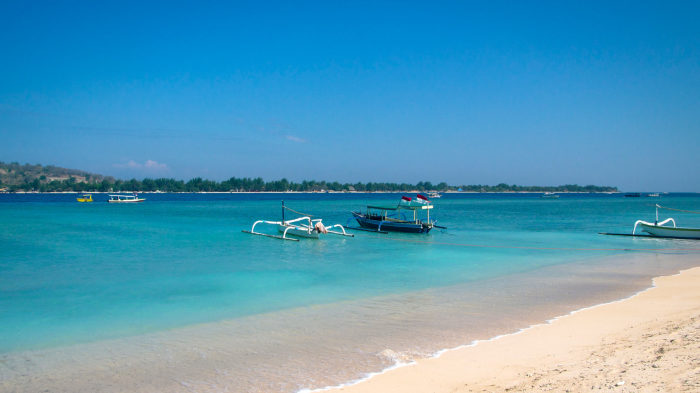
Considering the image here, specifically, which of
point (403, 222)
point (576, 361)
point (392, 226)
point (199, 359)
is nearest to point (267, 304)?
point (199, 359)

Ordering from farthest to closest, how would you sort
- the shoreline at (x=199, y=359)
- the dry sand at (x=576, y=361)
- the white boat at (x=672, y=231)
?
the white boat at (x=672, y=231) → the shoreline at (x=199, y=359) → the dry sand at (x=576, y=361)

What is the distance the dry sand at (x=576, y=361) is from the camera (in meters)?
4.42

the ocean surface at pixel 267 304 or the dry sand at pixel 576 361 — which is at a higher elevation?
the dry sand at pixel 576 361

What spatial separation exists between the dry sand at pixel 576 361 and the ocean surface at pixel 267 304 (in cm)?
54

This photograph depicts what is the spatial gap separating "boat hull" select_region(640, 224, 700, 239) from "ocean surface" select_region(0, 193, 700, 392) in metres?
3.63

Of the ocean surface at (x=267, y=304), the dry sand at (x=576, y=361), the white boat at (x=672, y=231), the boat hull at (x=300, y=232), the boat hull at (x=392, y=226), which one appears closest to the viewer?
the dry sand at (x=576, y=361)

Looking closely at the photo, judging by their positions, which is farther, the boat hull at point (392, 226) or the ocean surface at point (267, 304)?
the boat hull at point (392, 226)

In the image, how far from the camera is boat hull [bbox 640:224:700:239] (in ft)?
78.5

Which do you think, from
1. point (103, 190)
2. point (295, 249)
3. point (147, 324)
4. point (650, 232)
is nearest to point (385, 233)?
point (295, 249)

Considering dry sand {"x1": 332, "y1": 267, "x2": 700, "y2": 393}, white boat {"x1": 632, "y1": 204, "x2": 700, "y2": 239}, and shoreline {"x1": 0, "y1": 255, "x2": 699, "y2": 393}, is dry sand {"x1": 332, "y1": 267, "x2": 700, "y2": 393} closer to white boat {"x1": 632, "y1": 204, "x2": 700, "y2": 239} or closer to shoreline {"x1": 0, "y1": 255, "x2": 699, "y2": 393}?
shoreline {"x1": 0, "y1": 255, "x2": 699, "y2": 393}

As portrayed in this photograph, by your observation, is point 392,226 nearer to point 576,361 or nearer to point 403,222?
point 403,222

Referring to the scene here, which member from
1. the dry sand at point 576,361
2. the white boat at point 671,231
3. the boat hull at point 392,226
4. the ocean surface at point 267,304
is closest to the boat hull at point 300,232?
the ocean surface at point 267,304

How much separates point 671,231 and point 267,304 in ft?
80.4

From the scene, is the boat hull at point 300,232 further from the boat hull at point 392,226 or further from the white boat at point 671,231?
the white boat at point 671,231
